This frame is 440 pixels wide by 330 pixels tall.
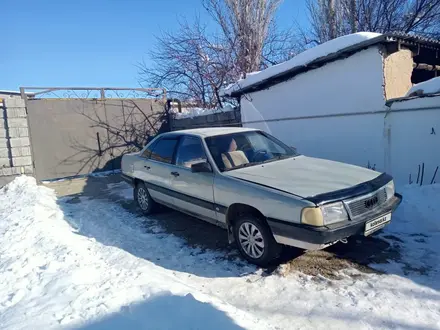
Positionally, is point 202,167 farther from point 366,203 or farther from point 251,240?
point 366,203

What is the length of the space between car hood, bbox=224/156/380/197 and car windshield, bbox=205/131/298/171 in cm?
17

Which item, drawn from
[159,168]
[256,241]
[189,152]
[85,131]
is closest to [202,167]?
[189,152]

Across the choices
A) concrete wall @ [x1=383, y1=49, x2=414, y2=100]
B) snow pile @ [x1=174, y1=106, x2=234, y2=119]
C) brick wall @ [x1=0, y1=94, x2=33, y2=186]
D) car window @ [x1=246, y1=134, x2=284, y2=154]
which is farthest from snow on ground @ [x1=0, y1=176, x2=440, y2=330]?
snow pile @ [x1=174, y1=106, x2=234, y2=119]

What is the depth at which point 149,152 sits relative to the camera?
18.8 feet

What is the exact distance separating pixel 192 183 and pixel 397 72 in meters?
5.01

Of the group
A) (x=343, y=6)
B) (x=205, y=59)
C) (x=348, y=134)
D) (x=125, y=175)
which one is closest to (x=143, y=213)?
(x=125, y=175)

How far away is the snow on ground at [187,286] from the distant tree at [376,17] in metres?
9.87

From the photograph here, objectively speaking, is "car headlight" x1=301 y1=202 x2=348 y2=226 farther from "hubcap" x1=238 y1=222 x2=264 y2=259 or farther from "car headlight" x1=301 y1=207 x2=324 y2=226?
"hubcap" x1=238 y1=222 x2=264 y2=259

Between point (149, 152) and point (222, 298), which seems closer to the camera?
point (222, 298)

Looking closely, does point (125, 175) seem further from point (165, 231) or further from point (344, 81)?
point (344, 81)

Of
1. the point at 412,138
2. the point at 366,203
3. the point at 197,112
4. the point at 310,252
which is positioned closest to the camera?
the point at 366,203

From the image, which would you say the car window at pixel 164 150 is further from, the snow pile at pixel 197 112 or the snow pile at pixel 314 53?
the snow pile at pixel 197 112

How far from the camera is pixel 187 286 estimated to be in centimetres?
303

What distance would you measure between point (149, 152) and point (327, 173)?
→ 333 centimetres
